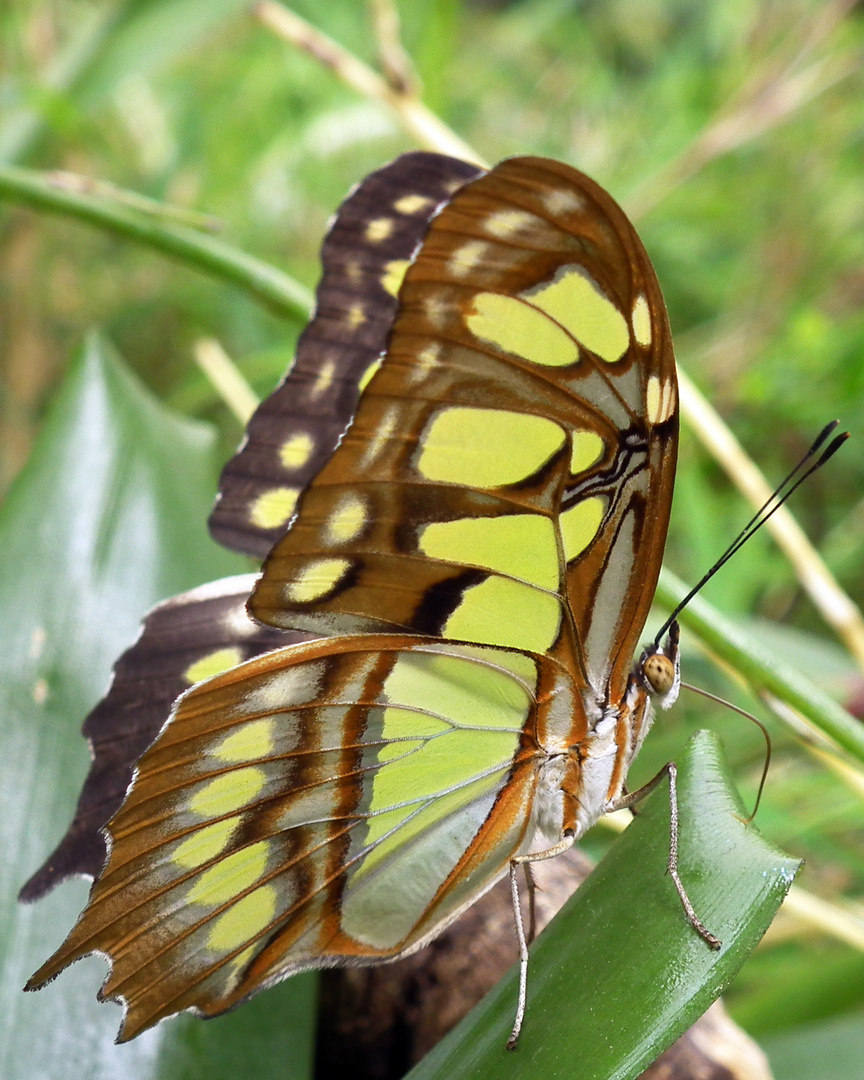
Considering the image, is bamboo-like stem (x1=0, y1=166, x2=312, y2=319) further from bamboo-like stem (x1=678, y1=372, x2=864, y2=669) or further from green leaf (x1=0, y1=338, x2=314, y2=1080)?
bamboo-like stem (x1=678, y1=372, x2=864, y2=669)

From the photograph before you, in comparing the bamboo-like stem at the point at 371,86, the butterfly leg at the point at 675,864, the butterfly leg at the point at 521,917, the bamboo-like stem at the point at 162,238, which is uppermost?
the bamboo-like stem at the point at 371,86

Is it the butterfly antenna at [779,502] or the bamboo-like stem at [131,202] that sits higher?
the bamboo-like stem at [131,202]

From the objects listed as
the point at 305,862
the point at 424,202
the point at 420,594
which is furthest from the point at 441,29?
the point at 305,862

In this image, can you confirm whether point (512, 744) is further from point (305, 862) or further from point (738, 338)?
point (738, 338)

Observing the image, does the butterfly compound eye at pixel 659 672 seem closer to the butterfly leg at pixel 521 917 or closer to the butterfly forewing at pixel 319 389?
the butterfly leg at pixel 521 917

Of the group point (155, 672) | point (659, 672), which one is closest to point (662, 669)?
point (659, 672)

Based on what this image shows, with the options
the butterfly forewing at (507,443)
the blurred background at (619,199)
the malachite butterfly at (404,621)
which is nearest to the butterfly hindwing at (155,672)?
the malachite butterfly at (404,621)

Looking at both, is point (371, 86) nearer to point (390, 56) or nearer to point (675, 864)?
point (390, 56)

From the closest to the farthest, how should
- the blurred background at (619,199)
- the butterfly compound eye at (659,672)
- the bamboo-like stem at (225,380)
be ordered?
the butterfly compound eye at (659,672)
the bamboo-like stem at (225,380)
the blurred background at (619,199)
